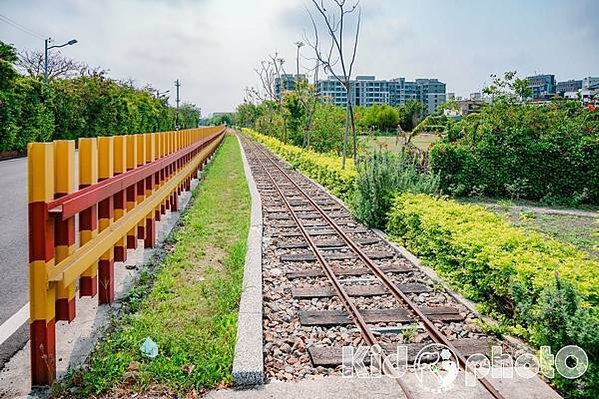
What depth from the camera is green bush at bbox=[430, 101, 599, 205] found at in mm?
14641

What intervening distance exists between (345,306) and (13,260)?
3.79 meters

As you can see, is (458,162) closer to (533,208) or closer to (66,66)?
(533,208)

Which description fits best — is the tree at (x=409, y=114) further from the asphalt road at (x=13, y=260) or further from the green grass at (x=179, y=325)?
the green grass at (x=179, y=325)

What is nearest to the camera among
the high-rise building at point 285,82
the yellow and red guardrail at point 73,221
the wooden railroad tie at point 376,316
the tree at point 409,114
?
the yellow and red guardrail at point 73,221

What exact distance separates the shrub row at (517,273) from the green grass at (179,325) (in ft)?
7.30

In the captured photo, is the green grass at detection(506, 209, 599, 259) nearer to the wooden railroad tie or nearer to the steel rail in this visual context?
the steel rail

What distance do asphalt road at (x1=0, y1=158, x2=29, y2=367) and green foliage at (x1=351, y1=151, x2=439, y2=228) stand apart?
5.20m

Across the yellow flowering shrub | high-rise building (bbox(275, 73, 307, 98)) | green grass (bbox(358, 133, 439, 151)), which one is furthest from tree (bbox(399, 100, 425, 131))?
the yellow flowering shrub

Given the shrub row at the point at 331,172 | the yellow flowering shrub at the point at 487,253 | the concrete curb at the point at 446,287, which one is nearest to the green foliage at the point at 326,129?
the shrub row at the point at 331,172

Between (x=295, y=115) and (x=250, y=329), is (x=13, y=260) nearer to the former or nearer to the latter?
(x=250, y=329)

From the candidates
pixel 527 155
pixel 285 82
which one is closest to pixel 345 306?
pixel 527 155

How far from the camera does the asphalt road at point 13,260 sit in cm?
424

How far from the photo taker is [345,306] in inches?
212

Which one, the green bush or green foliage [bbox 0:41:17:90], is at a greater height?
green foliage [bbox 0:41:17:90]
